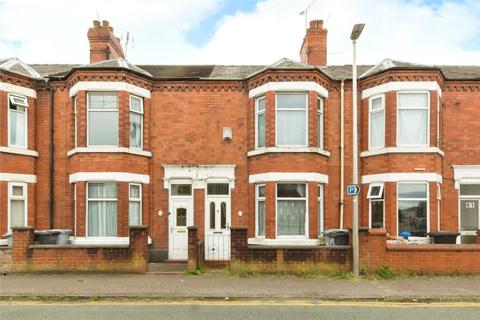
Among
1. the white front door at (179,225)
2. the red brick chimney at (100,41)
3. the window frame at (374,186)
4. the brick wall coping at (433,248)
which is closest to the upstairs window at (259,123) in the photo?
the white front door at (179,225)

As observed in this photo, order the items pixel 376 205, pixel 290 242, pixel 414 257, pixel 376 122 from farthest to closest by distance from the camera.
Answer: pixel 376 122
pixel 376 205
pixel 290 242
pixel 414 257

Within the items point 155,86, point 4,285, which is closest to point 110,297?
point 4,285

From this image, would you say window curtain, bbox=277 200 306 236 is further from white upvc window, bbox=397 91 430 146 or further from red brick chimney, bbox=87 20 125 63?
red brick chimney, bbox=87 20 125 63

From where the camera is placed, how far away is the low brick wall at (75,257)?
1095 cm

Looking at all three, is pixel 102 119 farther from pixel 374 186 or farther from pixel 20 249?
pixel 374 186

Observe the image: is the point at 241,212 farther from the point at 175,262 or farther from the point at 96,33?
the point at 96,33

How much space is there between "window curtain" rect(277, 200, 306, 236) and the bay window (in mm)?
671

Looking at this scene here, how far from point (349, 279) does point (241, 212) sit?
500 cm

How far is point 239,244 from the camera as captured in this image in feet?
35.8

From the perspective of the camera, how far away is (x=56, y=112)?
14508mm

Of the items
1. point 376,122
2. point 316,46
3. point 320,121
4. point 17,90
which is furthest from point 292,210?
point 17,90

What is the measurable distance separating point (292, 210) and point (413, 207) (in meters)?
3.88

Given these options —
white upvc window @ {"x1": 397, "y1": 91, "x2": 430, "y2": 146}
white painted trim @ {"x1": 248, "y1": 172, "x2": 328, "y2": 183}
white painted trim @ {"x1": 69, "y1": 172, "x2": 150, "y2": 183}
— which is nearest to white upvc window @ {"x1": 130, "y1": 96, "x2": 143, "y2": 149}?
white painted trim @ {"x1": 69, "y1": 172, "x2": 150, "y2": 183}

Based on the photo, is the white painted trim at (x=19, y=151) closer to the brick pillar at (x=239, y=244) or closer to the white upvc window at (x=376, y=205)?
the brick pillar at (x=239, y=244)
